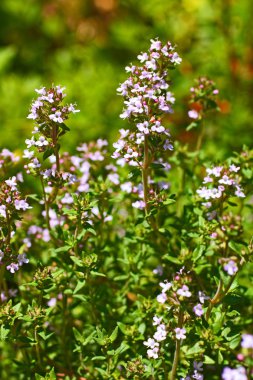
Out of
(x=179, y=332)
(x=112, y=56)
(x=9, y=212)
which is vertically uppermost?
(x=112, y=56)

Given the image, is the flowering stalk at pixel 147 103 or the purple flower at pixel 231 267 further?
the flowering stalk at pixel 147 103

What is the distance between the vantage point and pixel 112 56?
5625mm

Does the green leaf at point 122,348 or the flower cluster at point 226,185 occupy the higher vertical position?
the flower cluster at point 226,185

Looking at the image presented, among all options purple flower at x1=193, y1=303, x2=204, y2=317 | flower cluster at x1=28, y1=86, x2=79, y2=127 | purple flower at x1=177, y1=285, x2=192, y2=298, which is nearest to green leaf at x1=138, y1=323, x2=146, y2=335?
purple flower at x1=193, y1=303, x2=204, y2=317

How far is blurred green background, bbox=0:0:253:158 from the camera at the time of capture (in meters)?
4.87

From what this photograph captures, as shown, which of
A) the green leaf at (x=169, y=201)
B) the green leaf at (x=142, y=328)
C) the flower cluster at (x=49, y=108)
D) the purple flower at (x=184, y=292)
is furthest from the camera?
the green leaf at (x=142, y=328)

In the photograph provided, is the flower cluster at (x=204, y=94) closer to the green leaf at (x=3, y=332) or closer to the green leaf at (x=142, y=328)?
the green leaf at (x=142, y=328)

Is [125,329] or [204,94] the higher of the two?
[204,94]

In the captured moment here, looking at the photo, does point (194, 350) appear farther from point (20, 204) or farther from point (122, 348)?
point (20, 204)

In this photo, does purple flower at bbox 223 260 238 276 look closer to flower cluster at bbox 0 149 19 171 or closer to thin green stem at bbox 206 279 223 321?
thin green stem at bbox 206 279 223 321

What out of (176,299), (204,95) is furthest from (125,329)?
(204,95)

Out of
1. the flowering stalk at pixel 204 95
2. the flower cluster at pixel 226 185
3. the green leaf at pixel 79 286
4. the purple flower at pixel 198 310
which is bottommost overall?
the purple flower at pixel 198 310

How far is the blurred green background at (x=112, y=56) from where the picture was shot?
487cm

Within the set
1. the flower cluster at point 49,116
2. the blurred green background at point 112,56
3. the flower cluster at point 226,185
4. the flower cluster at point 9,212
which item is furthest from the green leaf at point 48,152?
the blurred green background at point 112,56
